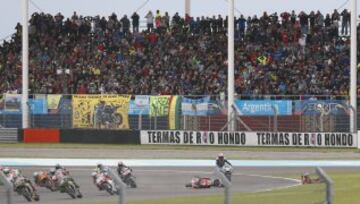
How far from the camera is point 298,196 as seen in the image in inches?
387

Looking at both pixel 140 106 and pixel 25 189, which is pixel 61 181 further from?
pixel 140 106

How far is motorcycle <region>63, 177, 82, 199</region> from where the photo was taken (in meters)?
14.6

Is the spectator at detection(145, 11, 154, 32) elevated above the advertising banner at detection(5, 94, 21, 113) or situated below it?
above

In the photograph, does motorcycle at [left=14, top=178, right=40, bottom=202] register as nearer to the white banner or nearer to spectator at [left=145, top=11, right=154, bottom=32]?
the white banner

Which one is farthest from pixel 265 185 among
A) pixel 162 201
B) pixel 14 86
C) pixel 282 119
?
pixel 14 86

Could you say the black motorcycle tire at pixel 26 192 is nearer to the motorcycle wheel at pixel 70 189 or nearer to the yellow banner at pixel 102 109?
the motorcycle wheel at pixel 70 189

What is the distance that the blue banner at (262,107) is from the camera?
33.0 meters

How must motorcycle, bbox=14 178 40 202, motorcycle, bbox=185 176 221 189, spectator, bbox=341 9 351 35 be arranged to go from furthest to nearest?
1. spectator, bbox=341 9 351 35
2. motorcycle, bbox=185 176 221 189
3. motorcycle, bbox=14 178 40 202

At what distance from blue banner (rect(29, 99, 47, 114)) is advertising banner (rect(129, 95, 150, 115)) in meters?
3.71

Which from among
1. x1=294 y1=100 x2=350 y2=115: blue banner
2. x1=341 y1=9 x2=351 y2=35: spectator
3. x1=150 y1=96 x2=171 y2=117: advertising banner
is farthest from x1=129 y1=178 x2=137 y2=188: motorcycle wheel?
x1=341 y1=9 x2=351 y2=35: spectator

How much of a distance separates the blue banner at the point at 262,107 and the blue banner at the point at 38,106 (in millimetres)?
7768

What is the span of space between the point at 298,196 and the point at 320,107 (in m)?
22.7

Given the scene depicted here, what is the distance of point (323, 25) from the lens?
141 feet

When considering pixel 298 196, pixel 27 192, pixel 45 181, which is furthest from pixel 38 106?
pixel 298 196
